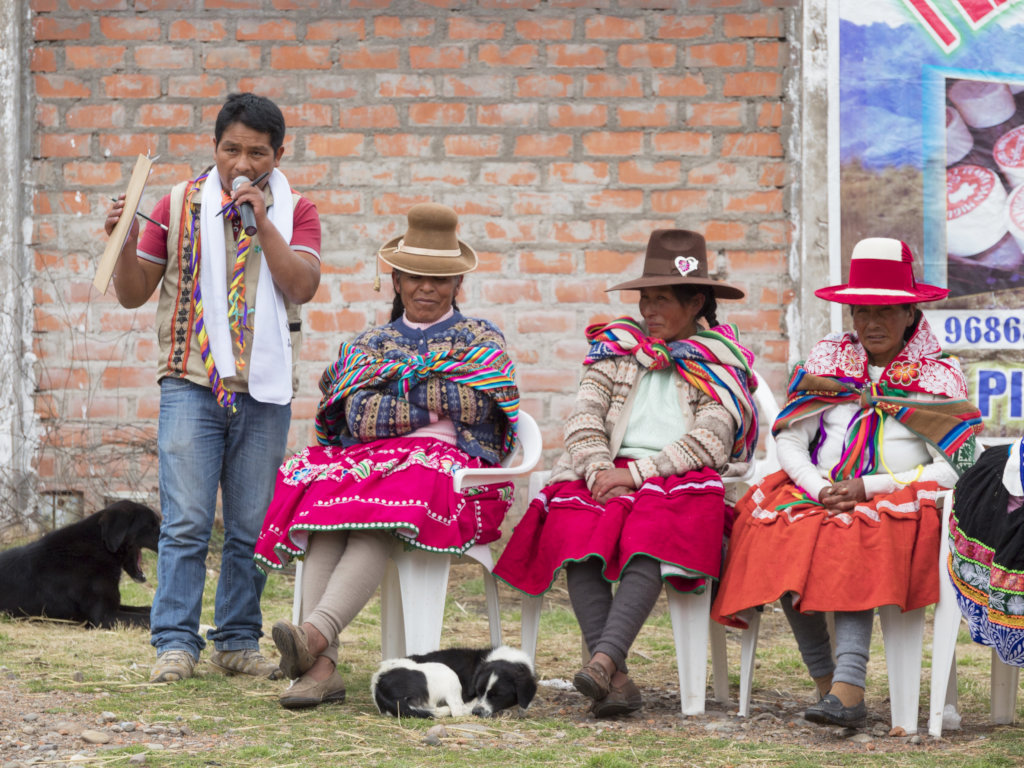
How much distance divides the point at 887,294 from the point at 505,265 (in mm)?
2932

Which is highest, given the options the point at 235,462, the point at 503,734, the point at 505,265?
the point at 505,265

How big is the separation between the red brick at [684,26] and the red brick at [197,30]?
Answer: 2334 millimetres

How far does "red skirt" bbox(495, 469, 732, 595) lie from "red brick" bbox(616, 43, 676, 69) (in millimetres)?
3142

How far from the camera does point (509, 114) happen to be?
22.5ft

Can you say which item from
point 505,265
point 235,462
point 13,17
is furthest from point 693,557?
point 13,17

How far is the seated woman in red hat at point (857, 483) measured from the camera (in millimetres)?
3906

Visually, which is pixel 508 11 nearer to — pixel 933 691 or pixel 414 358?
pixel 414 358

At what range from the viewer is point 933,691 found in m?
3.91

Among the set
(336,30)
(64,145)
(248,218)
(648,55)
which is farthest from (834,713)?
(64,145)

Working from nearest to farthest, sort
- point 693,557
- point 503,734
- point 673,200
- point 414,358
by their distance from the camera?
point 503,734 → point 693,557 → point 414,358 → point 673,200

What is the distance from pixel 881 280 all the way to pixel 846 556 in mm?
1000

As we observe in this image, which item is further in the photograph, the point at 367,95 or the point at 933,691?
the point at 367,95

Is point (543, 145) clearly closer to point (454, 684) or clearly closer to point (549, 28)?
Answer: point (549, 28)

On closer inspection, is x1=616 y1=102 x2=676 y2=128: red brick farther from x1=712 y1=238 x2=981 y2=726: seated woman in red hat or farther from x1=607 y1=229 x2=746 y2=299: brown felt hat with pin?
x1=712 y1=238 x2=981 y2=726: seated woman in red hat
